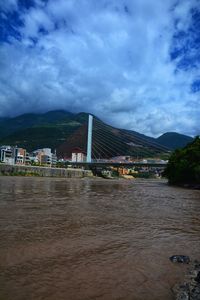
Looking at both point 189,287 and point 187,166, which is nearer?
point 189,287

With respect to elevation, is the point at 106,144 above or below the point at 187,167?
above

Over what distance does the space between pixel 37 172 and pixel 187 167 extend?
40.8 m

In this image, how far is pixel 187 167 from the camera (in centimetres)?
4641

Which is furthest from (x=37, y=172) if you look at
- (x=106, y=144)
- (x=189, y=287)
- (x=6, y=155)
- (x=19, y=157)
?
(x=189, y=287)

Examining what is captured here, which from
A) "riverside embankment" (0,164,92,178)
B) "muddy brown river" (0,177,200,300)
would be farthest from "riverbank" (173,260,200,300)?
"riverside embankment" (0,164,92,178)

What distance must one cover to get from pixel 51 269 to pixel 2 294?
1224 millimetres

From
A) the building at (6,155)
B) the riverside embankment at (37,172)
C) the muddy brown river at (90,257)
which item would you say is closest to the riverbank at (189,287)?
the muddy brown river at (90,257)

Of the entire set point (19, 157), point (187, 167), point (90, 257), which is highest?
point (19, 157)

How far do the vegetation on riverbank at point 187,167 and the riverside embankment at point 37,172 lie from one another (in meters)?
34.1

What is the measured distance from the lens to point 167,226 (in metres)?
10.8

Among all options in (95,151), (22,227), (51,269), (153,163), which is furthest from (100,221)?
(95,151)

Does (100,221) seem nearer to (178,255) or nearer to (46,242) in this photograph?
(46,242)

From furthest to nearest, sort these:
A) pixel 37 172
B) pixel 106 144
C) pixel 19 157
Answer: pixel 19 157, pixel 37 172, pixel 106 144

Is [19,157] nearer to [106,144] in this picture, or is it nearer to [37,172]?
[37,172]
